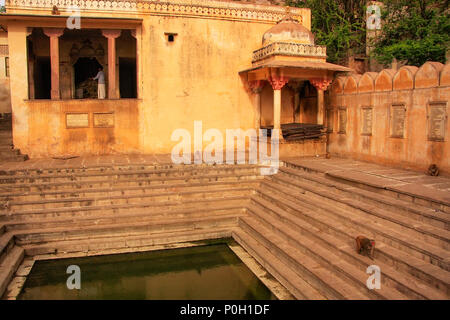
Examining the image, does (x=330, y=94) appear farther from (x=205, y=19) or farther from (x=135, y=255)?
(x=135, y=255)

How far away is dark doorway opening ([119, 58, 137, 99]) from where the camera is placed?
15.1 metres

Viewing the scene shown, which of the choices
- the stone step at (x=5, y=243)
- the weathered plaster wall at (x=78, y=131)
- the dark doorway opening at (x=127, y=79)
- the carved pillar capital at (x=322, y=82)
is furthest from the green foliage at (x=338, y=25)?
the stone step at (x=5, y=243)

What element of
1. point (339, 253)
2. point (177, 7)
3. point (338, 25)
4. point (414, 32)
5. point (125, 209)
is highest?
point (338, 25)

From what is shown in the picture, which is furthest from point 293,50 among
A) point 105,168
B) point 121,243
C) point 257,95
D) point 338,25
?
point 338,25

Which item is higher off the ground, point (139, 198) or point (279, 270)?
point (139, 198)

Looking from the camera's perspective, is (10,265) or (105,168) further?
(105,168)

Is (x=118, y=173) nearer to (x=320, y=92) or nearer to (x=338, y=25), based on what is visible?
(x=320, y=92)

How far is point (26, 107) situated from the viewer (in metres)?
11.6

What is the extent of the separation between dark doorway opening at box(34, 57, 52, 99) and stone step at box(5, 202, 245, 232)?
286 inches

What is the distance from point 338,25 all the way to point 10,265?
17.9 m

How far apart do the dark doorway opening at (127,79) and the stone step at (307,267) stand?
9250mm

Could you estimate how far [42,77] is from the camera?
14.3 meters
